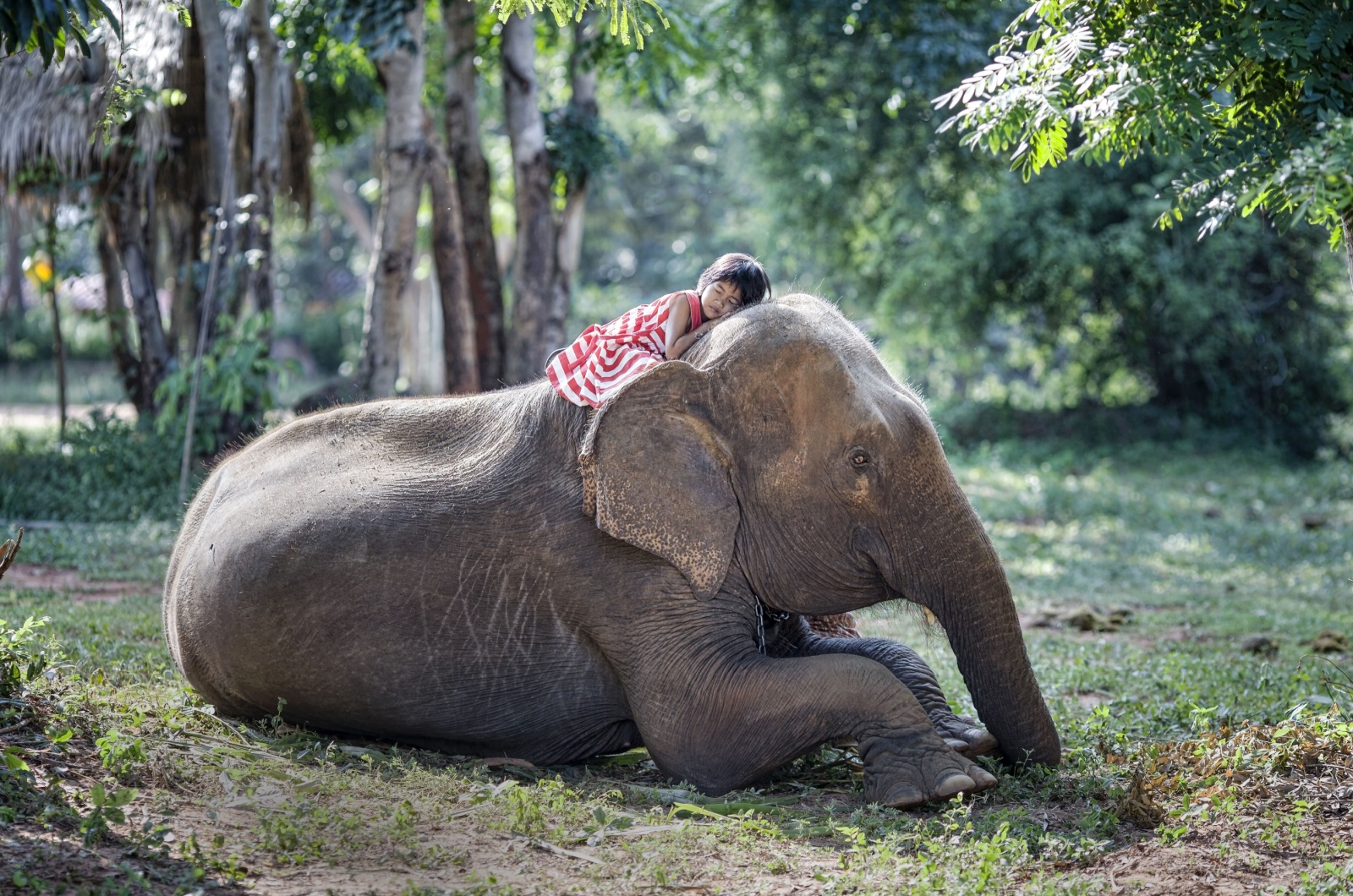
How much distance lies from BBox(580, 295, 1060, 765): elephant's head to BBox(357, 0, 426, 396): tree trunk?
6532 millimetres

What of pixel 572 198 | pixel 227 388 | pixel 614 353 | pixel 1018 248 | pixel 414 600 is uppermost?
pixel 572 198

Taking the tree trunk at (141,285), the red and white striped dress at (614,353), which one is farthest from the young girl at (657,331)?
the tree trunk at (141,285)

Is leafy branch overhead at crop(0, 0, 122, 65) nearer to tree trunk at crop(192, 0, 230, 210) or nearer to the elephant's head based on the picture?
the elephant's head

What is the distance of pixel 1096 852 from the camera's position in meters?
3.96

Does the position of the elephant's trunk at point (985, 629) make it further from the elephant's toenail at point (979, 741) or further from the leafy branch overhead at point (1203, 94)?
the leafy branch overhead at point (1203, 94)

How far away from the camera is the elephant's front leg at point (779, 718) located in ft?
14.8

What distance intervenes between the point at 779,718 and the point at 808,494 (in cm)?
84

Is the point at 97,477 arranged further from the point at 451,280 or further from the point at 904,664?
the point at 904,664

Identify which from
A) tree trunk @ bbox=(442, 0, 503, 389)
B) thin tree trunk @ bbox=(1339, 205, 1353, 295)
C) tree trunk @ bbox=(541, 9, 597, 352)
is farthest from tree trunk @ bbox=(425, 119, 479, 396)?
thin tree trunk @ bbox=(1339, 205, 1353, 295)

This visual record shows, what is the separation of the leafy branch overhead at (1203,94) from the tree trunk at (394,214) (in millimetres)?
6400

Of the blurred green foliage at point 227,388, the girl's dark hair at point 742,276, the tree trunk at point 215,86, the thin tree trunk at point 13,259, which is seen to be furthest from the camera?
the thin tree trunk at point 13,259

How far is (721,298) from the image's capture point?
17.4 feet

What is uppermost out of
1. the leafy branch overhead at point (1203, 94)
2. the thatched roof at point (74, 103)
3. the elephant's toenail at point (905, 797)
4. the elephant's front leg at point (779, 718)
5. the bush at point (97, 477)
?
the thatched roof at point (74, 103)

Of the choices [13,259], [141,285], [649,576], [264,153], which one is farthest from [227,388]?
[13,259]
